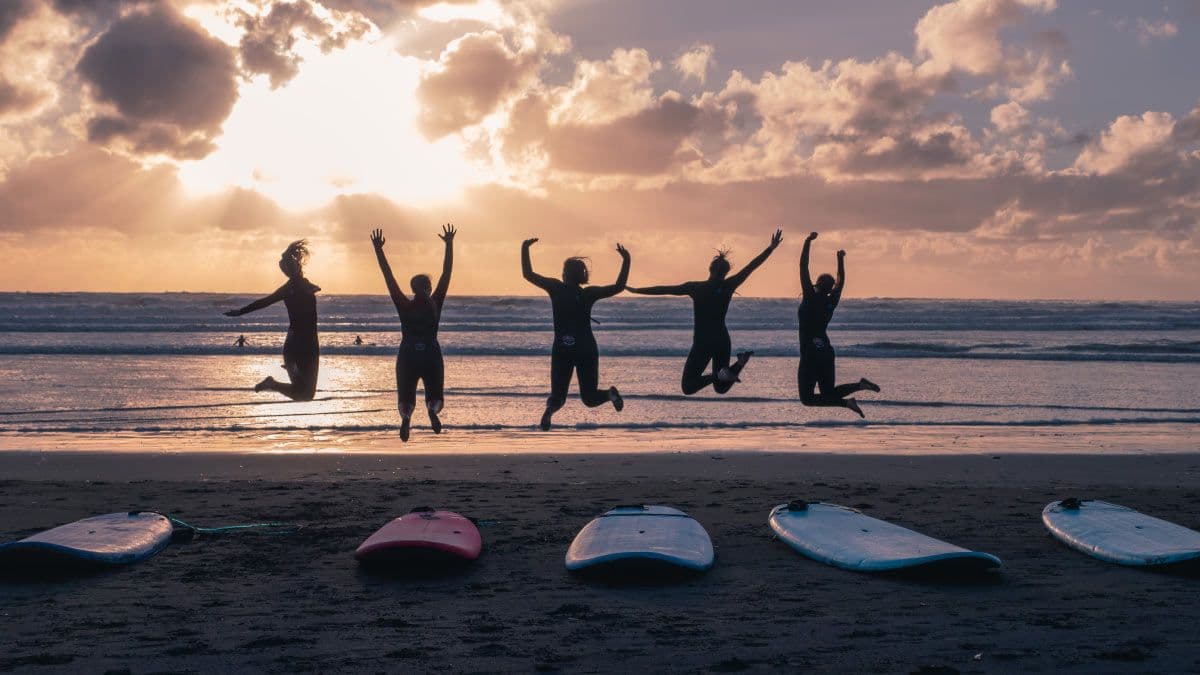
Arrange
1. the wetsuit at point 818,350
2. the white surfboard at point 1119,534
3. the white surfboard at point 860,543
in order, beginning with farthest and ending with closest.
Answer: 1. the wetsuit at point 818,350
2. the white surfboard at point 1119,534
3. the white surfboard at point 860,543

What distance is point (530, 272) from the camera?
12461 millimetres

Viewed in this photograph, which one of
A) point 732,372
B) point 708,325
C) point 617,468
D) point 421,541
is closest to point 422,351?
point 421,541

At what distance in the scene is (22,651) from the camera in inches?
343

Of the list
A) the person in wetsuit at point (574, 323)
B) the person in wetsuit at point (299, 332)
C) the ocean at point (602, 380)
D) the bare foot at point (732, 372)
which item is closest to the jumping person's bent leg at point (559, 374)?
the person in wetsuit at point (574, 323)

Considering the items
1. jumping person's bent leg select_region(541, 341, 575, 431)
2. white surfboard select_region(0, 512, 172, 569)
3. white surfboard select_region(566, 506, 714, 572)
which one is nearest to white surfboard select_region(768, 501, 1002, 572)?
white surfboard select_region(566, 506, 714, 572)

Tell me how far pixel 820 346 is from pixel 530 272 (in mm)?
3707

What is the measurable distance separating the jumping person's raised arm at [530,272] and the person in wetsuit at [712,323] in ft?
3.33

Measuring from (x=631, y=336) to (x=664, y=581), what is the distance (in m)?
38.7

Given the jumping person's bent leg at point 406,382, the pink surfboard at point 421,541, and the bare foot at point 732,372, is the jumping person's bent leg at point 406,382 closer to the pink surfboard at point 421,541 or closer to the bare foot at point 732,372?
the pink surfboard at point 421,541

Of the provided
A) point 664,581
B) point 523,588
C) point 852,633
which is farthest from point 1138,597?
point 523,588

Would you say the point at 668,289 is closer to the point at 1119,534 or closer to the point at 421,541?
the point at 421,541

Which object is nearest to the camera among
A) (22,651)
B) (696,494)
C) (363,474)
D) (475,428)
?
(22,651)

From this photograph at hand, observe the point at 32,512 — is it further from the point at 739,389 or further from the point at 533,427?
the point at 739,389

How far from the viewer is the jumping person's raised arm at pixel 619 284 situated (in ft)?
39.8
